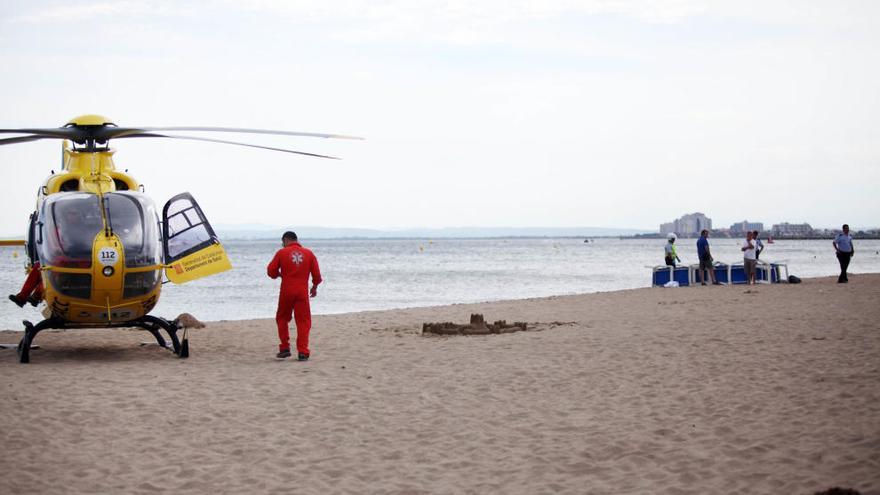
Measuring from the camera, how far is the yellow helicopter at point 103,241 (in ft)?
34.7

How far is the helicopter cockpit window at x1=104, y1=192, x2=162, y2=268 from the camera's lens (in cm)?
1084

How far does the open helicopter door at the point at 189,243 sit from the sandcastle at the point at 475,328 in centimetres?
402

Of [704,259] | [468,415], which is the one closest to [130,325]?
[468,415]

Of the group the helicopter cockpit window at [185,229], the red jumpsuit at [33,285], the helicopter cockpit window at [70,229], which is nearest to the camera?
the helicopter cockpit window at [70,229]

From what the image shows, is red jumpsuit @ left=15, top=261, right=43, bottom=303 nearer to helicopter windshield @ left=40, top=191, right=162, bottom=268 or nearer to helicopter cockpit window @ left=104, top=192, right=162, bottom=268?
helicopter windshield @ left=40, top=191, right=162, bottom=268

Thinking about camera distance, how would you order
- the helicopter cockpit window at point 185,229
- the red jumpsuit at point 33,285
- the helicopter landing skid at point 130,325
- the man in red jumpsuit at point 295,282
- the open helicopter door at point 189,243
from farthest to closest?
the helicopter cockpit window at point 185,229 < the open helicopter door at point 189,243 < the red jumpsuit at point 33,285 < the helicopter landing skid at point 130,325 < the man in red jumpsuit at point 295,282

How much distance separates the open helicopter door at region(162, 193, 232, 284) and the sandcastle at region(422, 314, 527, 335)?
13.2 feet

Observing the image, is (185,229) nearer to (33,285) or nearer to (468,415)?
(33,285)

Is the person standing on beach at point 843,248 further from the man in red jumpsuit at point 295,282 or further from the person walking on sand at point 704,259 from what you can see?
the man in red jumpsuit at point 295,282

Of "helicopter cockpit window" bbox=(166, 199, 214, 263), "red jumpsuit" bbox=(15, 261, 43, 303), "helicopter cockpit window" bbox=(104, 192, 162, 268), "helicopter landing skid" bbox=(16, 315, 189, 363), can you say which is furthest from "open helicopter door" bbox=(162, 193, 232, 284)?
"red jumpsuit" bbox=(15, 261, 43, 303)

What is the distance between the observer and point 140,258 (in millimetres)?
10914

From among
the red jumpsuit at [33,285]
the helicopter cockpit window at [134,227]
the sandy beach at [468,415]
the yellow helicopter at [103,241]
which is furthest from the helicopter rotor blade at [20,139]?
the sandy beach at [468,415]

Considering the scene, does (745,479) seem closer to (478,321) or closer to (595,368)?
(595,368)

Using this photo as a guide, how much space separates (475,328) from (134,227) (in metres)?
5.84
